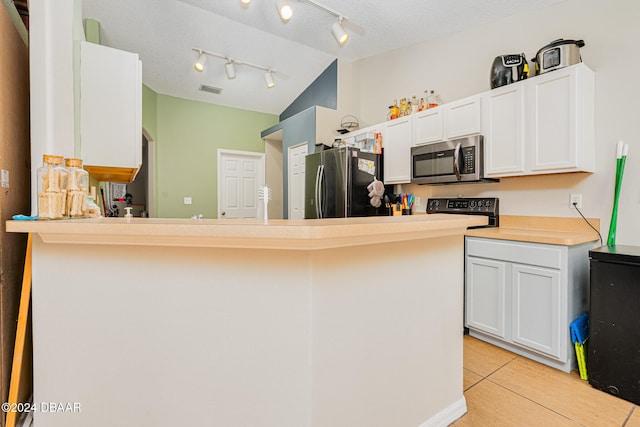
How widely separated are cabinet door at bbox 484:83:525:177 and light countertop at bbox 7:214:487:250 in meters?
1.83

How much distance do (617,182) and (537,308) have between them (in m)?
1.02

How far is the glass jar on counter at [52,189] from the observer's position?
1129mm

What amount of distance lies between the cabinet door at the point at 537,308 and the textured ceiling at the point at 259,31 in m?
2.19

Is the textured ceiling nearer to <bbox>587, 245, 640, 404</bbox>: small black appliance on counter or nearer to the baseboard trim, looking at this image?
<bbox>587, 245, 640, 404</bbox>: small black appliance on counter

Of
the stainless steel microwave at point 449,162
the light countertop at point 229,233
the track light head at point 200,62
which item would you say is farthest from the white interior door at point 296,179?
the light countertop at point 229,233

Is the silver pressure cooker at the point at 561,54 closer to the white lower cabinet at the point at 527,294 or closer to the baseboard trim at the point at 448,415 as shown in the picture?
the white lower cabinet at the point at 527,294

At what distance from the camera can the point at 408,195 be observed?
355cm

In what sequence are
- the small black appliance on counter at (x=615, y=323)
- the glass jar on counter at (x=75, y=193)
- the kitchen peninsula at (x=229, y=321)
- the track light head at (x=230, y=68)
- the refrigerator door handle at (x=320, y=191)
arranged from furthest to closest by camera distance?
the track light head at (x=230, y=68), the refrigerator door handle at (x=320, y=191), the small black appliance on counter at (x=615, y=323), the glass jar on counter at (x=75, y=193), the kitchen peninsula at (x=229, y=321)

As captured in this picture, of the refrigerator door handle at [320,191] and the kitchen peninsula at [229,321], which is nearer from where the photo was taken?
the kitchen peninsula at [229,321]

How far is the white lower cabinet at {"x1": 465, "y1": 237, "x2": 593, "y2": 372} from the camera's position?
75.2 inches

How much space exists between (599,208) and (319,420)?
2.49 m

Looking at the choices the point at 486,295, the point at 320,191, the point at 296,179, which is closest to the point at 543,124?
the point at 486,295

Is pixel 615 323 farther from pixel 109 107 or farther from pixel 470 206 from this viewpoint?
pixel 109 107

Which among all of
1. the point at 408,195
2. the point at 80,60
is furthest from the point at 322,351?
the point at 408,195
